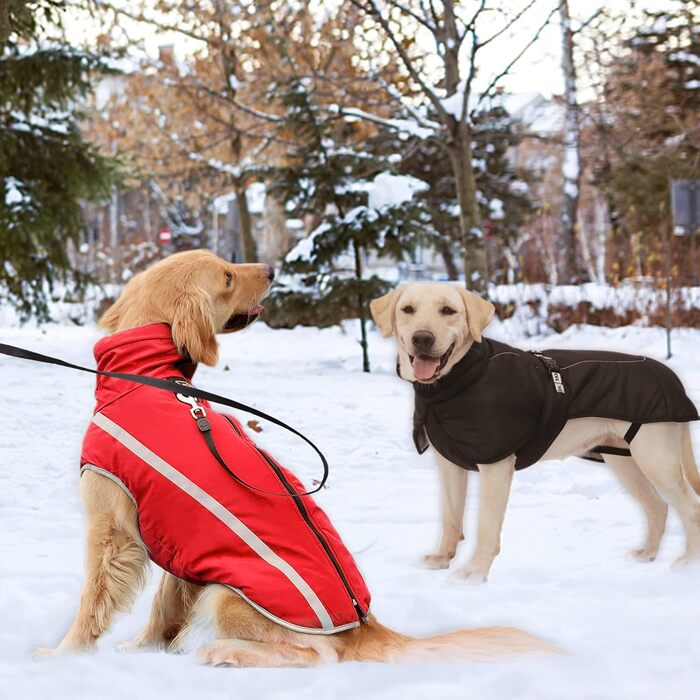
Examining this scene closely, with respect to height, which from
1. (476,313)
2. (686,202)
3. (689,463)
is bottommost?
(689,463)

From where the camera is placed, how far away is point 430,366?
3971 mm

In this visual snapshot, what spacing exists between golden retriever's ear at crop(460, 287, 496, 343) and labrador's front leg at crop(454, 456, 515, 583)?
63 cm

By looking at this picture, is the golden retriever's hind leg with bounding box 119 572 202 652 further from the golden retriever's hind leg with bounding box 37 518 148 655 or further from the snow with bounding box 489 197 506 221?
the snow with bounding box 489 197 506 221

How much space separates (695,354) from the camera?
13156 millimetres

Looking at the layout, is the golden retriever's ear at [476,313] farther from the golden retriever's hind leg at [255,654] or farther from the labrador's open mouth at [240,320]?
the golden retriever's hind leg at [255,654]

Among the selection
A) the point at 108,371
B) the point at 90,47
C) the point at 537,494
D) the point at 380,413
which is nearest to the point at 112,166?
the point at 90,47

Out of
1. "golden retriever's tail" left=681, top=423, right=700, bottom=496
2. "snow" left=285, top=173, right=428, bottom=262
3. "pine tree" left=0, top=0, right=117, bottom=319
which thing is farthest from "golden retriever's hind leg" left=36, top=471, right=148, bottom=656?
"pine tree" left=0, top=0, right=117, bottom=319

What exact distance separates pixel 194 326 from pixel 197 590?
3.14 feet

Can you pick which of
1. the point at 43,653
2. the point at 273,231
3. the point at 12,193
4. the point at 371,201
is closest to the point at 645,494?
the point at 43,653

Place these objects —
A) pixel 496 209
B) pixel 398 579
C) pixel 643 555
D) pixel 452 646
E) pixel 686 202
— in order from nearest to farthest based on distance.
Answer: pixel 452 646, pixel 398 579, pixel 643 555, pixel 686 202, pixel 496 209

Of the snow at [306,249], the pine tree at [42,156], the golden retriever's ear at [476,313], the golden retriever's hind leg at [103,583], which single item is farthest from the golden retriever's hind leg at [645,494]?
the pine tree at [42,156]

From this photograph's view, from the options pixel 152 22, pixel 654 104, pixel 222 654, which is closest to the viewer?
pixel 222 654

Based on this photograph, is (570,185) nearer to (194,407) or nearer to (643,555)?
(643,555)

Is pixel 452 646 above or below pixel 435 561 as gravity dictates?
above
